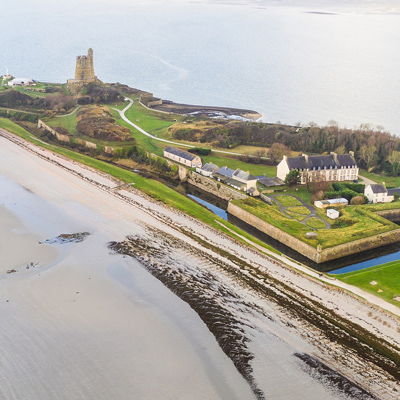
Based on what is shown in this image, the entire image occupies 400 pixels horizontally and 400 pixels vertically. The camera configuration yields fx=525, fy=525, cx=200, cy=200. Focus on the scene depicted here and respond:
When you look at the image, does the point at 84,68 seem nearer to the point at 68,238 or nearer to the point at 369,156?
the point at 369,156

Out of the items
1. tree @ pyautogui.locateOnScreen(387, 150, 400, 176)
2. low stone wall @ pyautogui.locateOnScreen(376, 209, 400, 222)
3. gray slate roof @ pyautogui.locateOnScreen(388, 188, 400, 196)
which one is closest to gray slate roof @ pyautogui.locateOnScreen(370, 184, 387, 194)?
gray slate roof @ pyautogui.locateOnScreen(388, 188, 400, 196)

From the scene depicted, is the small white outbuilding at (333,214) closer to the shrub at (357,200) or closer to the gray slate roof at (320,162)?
the shrub at (357,200)

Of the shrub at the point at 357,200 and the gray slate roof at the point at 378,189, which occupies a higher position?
the gray slate roof at the point at 378,189

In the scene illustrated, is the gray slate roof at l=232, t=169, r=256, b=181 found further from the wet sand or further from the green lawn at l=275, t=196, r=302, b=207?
the wet sand

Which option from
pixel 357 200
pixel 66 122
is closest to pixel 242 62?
pixel 66 122

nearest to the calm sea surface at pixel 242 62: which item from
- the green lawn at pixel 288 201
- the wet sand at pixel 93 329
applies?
the green lawn at pixel 288 201

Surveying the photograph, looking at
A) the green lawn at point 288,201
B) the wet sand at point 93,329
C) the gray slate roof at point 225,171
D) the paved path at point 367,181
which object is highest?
the gray slate roof at point 225,171

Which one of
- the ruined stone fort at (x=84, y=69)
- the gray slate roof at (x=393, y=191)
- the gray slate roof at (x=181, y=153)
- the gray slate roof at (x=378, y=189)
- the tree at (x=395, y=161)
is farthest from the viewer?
the ruined stone fort at (x=84, y=69)
